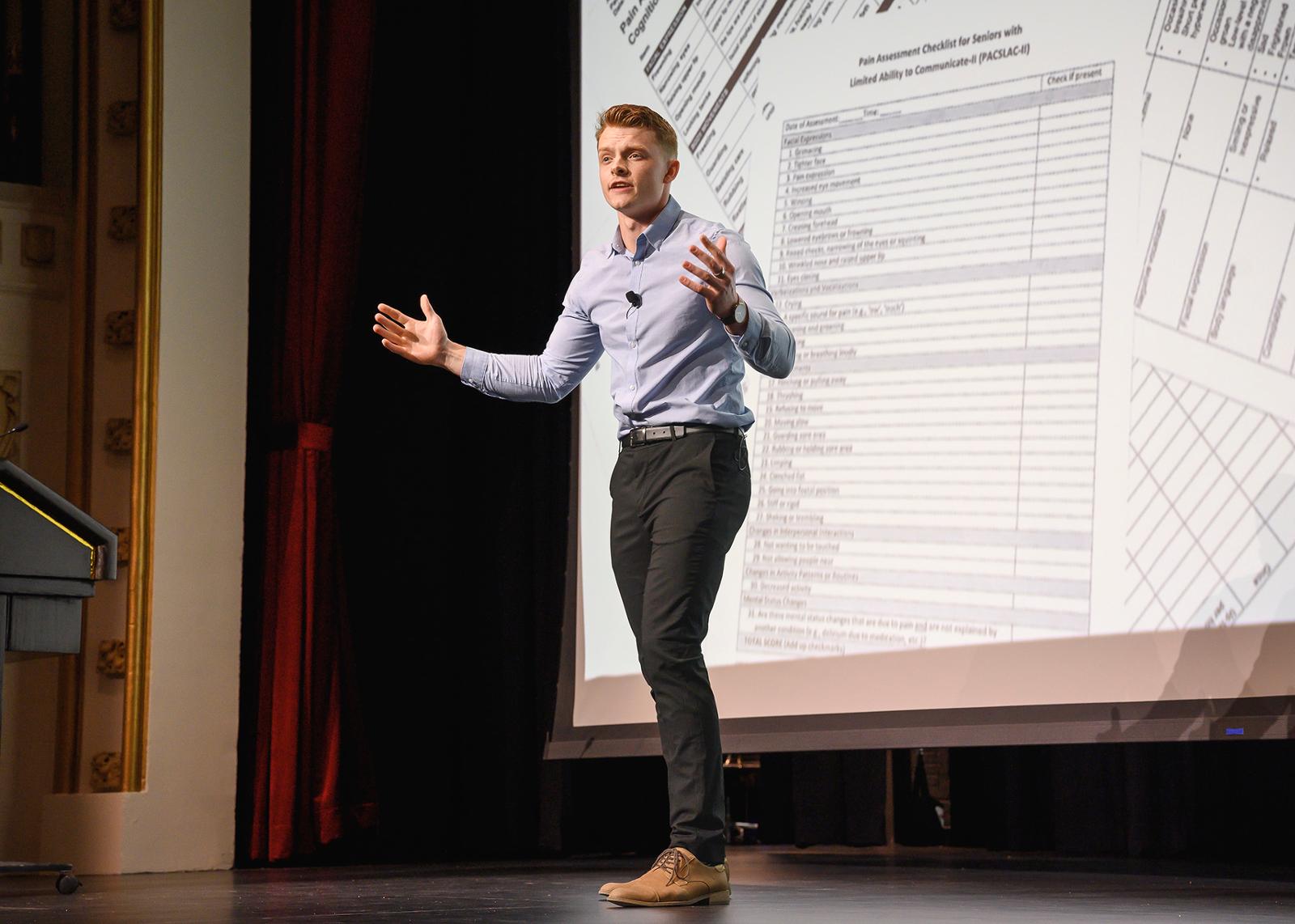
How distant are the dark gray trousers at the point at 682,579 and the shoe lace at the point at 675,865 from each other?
24mm

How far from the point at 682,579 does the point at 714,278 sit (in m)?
0.49

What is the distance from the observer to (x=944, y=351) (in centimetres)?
328

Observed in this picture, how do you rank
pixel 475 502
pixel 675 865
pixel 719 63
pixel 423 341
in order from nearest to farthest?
pixel 675 865 → pixel 423 341 → pixel 719 63 → pixel 475 502

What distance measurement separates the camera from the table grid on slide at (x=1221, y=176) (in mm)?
2867

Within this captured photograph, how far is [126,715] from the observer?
157 inches

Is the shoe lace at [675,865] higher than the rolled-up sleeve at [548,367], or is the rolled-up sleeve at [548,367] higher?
the rolled-up sleeve at [548,367]

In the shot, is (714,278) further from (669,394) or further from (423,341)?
(423,341)

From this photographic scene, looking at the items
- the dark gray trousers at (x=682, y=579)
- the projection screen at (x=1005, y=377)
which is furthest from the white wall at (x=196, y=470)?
the dark gray trousers at (x=682, y=579)

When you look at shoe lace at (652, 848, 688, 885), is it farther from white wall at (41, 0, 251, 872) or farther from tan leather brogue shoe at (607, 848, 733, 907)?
white wall at (41, 0, 251, 872)

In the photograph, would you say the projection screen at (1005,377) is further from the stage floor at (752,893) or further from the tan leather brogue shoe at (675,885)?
the tan leather brogue shoe at (675,885)

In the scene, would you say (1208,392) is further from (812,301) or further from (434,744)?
(434,744)

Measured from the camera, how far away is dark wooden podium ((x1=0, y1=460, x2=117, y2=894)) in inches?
111

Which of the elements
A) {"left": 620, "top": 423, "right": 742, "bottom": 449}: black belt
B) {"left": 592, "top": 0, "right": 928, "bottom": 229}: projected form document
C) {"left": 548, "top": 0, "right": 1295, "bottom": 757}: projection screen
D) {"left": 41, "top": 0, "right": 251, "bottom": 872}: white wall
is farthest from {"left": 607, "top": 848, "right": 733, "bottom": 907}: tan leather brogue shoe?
{"left": 41, "top": 0, "right": 251, "bottom": 872}: white wall

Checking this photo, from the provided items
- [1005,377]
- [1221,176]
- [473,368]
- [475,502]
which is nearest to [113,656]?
[475,502]
